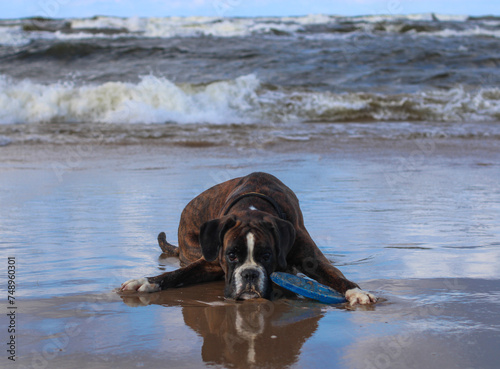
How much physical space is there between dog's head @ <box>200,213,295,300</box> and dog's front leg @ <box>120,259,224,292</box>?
0.30m

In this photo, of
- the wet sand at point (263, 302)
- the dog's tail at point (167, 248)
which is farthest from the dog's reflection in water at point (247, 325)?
the dog's tail at point (167, 248)

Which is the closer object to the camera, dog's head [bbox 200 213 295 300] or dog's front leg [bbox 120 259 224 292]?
dog's head [bbox 200 213 295 300]

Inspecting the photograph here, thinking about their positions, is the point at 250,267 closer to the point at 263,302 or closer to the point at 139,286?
the point at 263,302

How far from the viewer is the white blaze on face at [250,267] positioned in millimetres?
4137

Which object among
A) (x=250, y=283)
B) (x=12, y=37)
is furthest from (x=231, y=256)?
(x=12, y=37)

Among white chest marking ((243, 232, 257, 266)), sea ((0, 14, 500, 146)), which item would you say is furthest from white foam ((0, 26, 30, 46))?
white chest marking ((243, 232, 257, 266))

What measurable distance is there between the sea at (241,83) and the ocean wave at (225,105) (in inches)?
1.7

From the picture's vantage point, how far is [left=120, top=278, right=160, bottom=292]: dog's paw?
4.29 m

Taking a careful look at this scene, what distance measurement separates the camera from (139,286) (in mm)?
4316

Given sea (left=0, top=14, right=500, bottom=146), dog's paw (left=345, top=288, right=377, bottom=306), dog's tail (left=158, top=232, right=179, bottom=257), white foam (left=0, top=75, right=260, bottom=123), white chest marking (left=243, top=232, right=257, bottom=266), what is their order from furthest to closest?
1. white foam (left=0, top=75, right=260, bottom=123)
2. sea (left=0, top=14, right=500, bottom=146)
3. dog's tail (left=158, top=232, right=179, bottom=257)
4. white chest marking (left=243, top=232, right=257, bottom=266)
5. dog's paw (left=345, top=288, right=377, bottom=306)

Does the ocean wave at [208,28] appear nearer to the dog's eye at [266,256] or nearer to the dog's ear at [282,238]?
the dog's ear at [282,238]

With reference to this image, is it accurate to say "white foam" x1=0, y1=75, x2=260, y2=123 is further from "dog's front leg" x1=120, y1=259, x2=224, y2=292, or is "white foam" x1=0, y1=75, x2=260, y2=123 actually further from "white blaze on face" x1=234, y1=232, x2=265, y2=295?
"white blaze on face" x1=234, y1=232, x2=265, y2=295

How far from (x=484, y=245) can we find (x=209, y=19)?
119 ft

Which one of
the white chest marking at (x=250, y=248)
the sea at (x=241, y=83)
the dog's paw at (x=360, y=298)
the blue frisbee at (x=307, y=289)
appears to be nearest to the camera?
the dog's paw at (x=360, y=298)
